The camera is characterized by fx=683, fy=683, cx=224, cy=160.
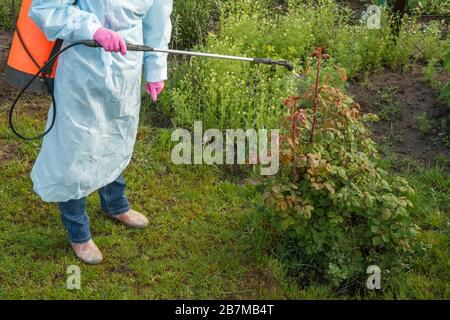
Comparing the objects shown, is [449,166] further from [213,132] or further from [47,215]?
[47,215]

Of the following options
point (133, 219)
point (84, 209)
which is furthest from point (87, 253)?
point (133, 219)

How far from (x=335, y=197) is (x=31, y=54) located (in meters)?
1.65

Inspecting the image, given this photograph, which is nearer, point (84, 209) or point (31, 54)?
point (31, 54)

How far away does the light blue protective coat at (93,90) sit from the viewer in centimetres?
311

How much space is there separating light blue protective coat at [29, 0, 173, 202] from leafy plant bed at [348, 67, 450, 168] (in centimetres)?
202

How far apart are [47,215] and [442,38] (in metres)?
3.92

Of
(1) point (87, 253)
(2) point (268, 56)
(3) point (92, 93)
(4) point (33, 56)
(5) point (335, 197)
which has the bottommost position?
(1) point (87, 253)

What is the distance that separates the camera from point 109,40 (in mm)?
3033

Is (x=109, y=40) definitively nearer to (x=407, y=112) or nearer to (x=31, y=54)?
(x=31, y=54)

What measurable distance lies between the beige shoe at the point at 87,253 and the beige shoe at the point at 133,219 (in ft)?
1.09

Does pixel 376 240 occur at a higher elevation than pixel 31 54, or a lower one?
lower

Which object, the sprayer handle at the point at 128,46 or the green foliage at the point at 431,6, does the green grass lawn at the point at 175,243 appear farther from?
the green foliage at the point at 431,6

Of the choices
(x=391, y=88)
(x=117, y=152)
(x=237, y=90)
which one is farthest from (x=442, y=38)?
(x=117, y=152)
